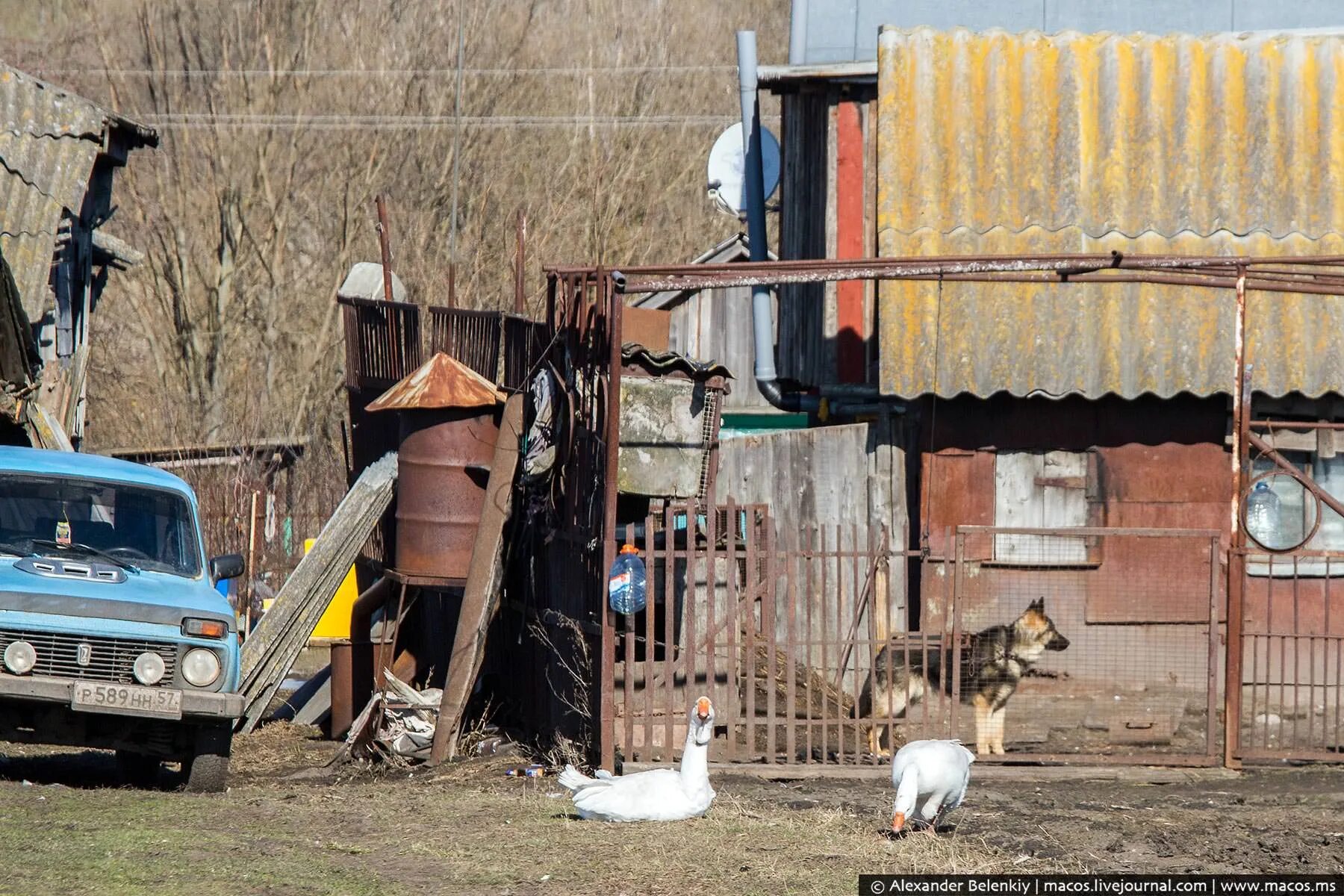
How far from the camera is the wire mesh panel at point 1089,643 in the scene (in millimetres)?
11125

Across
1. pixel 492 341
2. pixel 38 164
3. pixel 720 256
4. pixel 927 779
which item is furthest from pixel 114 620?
pixel 720 256

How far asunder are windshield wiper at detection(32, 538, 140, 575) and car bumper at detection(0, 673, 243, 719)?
1.15m

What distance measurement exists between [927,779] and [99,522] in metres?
5.51

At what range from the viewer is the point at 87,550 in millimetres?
9852

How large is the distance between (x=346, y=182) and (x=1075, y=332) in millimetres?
24051

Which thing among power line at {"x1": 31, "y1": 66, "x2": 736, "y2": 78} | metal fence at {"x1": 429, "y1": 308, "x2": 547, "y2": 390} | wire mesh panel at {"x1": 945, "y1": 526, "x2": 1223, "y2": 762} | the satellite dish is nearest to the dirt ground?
wire mesh panel at {"x1": 945, "y1": 526, "x2": 1223, "y2": 762}

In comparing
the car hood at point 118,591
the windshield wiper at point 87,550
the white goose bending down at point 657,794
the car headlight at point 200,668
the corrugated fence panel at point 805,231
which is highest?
the corrugated fence panel at point 805,231

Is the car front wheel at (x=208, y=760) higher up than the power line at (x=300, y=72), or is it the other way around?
the power line at (x=300, y=72)

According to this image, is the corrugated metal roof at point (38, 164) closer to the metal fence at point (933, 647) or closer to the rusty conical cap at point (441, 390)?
the rusty conical cap at point (441, 390)

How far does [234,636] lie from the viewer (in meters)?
9.45

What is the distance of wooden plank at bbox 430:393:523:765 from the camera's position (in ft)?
36.5

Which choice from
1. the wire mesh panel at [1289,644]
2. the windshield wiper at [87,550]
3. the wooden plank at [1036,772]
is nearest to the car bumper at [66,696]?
the windshield wiper at [87,550]

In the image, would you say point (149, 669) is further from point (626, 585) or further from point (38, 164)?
point (38, 164)

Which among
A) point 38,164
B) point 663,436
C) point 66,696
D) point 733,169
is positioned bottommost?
point 66,696
